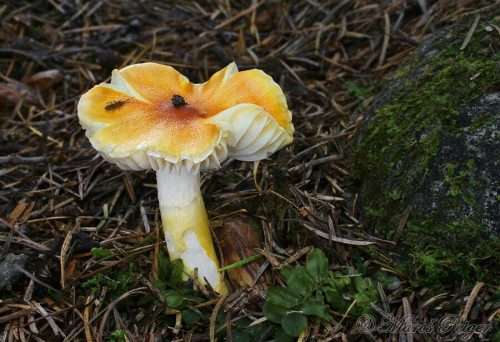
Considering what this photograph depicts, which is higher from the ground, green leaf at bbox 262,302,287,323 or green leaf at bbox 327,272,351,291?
green leaf at bbox 327,272,351,291

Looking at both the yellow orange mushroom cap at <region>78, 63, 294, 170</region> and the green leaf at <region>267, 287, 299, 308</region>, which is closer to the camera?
the yellow orange mushroom cap at <region>78, 63, 294, 170</region>

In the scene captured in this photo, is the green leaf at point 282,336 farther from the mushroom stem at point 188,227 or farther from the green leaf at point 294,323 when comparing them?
the mushroom stem at point 188,227

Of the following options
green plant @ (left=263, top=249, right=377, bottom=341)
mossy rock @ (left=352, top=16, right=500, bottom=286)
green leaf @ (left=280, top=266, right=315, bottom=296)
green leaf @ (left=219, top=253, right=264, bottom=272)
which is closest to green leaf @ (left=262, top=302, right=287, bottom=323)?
green plant @ (left=263, top=249, right=377, bottom=341)

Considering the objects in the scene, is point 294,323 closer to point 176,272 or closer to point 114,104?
point 176,272

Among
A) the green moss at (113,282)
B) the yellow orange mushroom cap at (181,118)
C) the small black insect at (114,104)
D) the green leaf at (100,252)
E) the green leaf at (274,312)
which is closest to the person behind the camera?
the yellow orange mushroom cap at (181,118)

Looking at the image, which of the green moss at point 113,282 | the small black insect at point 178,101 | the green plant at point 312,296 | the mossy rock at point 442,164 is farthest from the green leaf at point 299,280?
the small black insect at point 178,101

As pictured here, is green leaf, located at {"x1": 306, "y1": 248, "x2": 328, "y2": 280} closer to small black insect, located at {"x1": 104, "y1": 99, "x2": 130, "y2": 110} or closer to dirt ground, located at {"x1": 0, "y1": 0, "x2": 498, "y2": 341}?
dirt ground, located at {"x1": 0, "y1": 0, "x2": 498, "y2": 341}

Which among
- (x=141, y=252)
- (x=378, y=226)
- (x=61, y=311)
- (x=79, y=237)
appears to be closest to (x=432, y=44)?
(x=378, y=226)

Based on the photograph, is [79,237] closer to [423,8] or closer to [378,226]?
[378,226]
